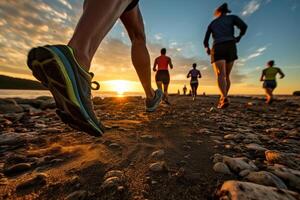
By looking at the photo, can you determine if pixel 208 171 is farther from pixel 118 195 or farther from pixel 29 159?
pixel 29 159

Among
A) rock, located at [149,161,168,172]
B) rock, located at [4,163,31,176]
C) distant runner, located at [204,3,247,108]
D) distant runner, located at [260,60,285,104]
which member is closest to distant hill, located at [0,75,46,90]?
distant runner, located at [260,60,285,104]

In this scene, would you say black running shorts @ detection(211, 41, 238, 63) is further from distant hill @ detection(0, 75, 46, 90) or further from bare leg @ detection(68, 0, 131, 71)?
distant hill @ detection(0, 75, 46, 90)

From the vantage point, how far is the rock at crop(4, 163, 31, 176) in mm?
1174

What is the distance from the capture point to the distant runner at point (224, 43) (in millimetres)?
4461

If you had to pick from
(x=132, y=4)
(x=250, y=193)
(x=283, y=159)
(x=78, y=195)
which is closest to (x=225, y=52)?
(x=132, y=4)

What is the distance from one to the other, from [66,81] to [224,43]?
4.35 m

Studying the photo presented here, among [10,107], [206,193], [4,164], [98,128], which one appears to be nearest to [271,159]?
[206,193]

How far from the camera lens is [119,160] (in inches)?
51.9

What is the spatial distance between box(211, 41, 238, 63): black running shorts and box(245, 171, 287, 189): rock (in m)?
3.87

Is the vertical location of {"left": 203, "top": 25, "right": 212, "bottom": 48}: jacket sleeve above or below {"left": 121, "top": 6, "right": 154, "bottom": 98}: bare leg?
above

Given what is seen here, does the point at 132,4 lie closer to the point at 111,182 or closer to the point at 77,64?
the point at 77,64

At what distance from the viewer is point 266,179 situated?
38.8 inches

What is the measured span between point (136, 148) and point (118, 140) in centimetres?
30

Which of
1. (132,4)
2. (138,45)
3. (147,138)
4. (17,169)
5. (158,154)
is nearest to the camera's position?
(17,169)
